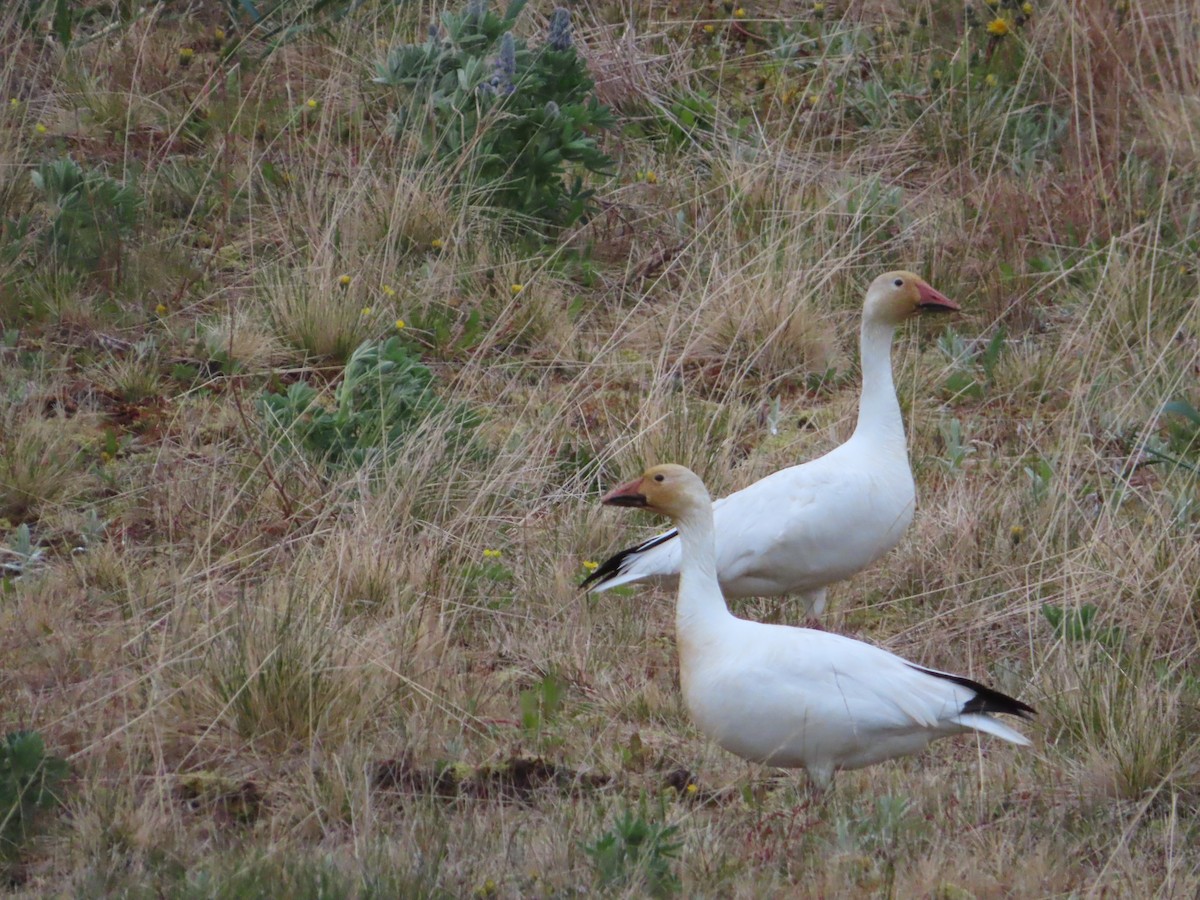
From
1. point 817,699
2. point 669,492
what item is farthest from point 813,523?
point 817,699

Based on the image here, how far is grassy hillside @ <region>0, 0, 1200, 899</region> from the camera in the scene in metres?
3.77

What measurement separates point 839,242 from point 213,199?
288 cm

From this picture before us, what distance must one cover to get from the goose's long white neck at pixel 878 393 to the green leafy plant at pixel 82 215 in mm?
3278

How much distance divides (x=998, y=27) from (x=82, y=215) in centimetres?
441

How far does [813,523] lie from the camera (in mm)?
4879

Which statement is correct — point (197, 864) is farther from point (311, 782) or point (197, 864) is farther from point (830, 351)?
point (830, 351)

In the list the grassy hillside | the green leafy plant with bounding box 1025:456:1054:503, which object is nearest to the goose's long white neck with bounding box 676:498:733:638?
the grassy hillside

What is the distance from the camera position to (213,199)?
24.7 feet

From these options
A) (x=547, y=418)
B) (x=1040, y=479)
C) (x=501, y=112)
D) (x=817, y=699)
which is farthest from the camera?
(x=501, y=112)

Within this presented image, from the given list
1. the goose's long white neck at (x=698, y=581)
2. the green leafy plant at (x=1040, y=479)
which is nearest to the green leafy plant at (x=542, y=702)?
the goose's long white neck at (x=698, y=581)

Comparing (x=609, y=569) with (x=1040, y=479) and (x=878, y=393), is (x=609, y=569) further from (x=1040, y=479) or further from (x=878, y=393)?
(x=1040, y=479)

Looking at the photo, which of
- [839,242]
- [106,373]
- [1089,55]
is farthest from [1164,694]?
[1089,55]

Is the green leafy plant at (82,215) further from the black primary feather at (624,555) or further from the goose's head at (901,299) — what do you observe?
the goose's head at (901,299)

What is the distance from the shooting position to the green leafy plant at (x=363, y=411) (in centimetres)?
551
